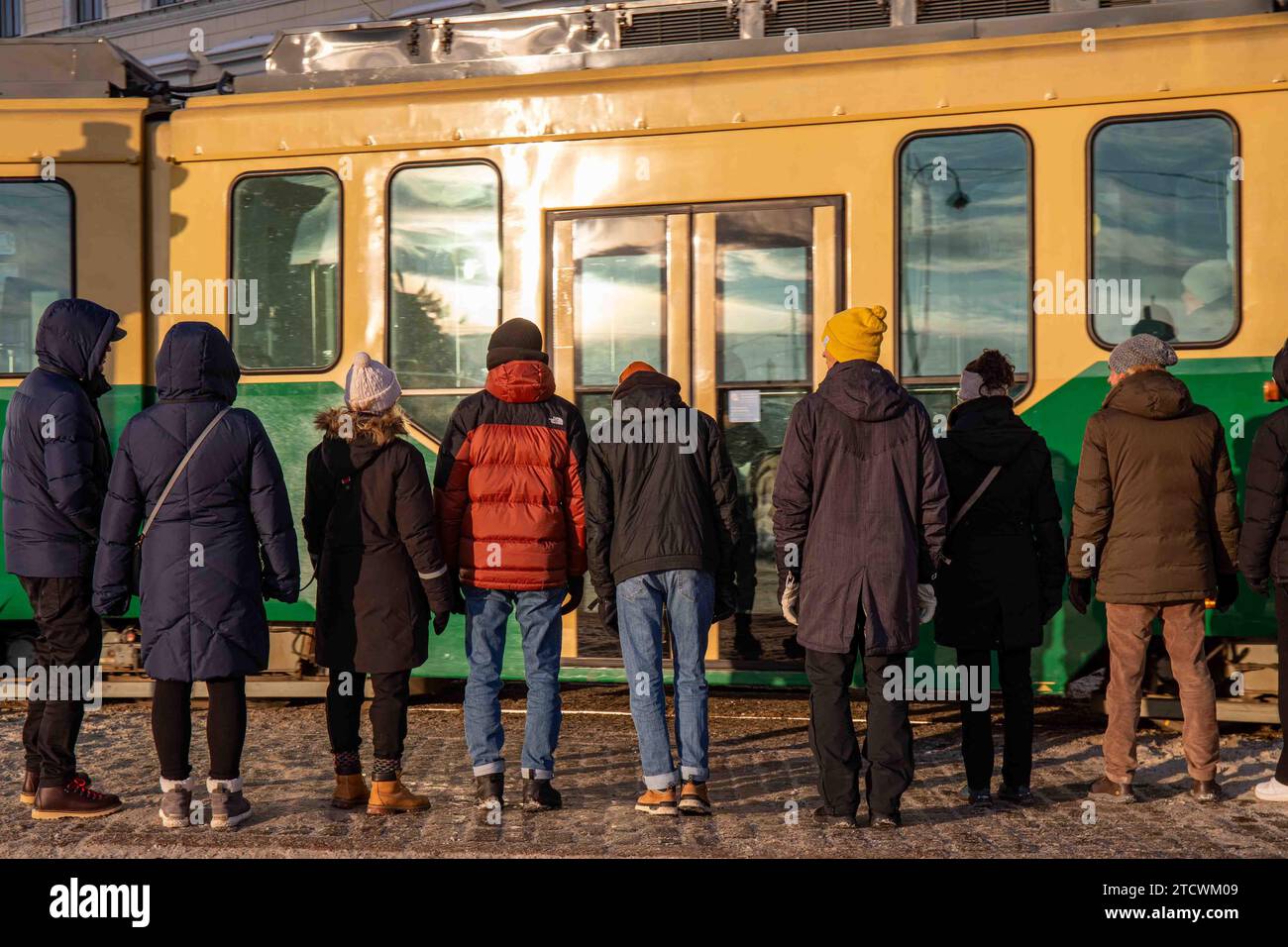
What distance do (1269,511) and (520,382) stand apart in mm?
3269

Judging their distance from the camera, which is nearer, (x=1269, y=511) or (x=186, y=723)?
(x=186, y=723)

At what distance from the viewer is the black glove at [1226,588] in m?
6.49

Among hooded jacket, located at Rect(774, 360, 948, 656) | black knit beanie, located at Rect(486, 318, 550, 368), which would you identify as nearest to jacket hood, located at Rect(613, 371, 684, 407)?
black knit beanie, located at Rect(486, 318, 550, 368)

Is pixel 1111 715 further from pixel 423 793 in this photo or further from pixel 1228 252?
pixel 423 793

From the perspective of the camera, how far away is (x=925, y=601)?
602 centimetres

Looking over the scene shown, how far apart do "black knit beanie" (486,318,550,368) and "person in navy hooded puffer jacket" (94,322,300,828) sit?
1.05m

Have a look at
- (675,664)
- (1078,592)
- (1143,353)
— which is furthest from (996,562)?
(675,664)

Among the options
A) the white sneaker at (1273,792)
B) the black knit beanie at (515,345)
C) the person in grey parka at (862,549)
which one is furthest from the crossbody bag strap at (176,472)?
the white sneaker at (1273,792)

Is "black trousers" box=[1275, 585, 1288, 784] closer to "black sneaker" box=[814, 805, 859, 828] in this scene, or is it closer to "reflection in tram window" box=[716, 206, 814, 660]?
"black sneaker" box=[814, 805, 859, 828]

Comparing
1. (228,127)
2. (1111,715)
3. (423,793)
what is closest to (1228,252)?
(1111,715)

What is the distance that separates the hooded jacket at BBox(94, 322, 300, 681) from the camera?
5.82m

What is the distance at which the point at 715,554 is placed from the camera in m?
6.18

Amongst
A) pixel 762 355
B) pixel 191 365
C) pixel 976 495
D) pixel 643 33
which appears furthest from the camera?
pixel 643 33

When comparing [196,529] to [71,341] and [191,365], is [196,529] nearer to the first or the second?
[191,365]
